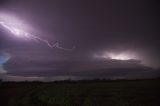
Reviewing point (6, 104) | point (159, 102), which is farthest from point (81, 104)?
point (6, 104)

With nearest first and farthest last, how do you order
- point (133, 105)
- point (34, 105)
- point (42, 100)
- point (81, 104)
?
point (133, 105) → point (81, 104) → point (34, 105) → point (42, 100)

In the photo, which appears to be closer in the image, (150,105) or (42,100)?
(150,105)

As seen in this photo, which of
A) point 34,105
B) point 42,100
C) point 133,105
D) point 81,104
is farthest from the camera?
point 42,100

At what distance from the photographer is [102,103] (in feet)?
107

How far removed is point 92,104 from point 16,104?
1144 cm

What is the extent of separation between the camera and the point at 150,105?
3053 centimetres

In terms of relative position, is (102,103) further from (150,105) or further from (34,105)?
(34,105)

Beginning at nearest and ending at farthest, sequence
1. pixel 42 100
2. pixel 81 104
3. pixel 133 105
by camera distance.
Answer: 1. pixel 133 105
2. pixel 81 104
3. pixel 42 100

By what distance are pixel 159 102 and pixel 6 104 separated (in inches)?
807

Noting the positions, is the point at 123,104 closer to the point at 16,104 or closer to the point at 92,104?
the point at 92,104

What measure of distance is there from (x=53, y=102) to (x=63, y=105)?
364 centimetres

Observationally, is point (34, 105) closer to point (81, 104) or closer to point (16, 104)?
point (16, 104)

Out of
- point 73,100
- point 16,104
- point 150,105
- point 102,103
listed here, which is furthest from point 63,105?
point 150,105

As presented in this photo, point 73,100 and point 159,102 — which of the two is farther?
point 73,100
